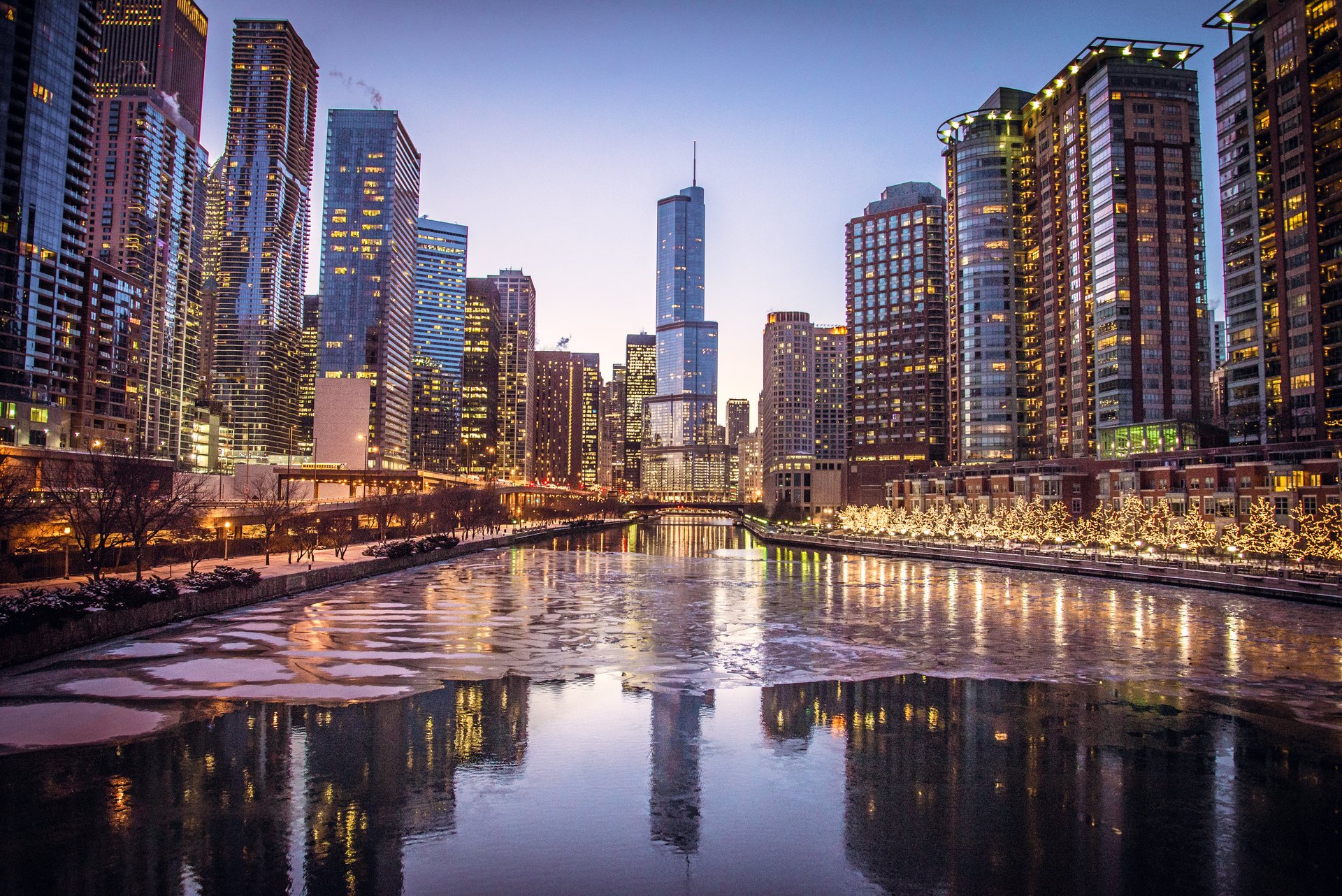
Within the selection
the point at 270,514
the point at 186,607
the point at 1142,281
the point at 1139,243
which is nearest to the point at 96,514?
the point at 270,514

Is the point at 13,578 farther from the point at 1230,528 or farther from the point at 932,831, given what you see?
the point at 1230,528

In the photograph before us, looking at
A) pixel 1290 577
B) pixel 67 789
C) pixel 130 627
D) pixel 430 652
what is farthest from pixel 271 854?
pixel 1290 577

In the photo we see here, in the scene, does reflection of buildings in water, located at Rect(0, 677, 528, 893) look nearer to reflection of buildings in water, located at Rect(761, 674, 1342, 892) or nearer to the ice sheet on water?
the ice sheet on water

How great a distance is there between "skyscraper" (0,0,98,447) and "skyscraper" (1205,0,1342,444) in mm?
187378

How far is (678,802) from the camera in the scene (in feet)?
50.6

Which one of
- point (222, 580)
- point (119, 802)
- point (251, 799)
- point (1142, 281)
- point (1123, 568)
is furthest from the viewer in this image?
point (1142, 281)

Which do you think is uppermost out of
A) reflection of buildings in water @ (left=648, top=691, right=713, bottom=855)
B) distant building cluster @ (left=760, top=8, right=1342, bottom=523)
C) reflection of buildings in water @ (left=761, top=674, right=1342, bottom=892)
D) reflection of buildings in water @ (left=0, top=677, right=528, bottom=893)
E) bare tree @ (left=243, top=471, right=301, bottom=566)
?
distant building cluster @ (left=760, top=8, right=1342, bottom=523)

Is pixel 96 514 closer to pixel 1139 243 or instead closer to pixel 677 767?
pixel 677 767

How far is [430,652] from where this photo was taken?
29.2 metres

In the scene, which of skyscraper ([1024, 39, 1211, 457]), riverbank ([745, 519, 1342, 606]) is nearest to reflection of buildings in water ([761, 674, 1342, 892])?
riverbank ([745, 519, 1342, 606])

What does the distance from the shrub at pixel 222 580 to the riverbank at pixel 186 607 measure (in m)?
0.27

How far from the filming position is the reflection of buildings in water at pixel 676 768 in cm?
1405

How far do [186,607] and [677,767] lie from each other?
92.8 ft

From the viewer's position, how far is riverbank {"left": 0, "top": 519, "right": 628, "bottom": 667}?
26.0 m
